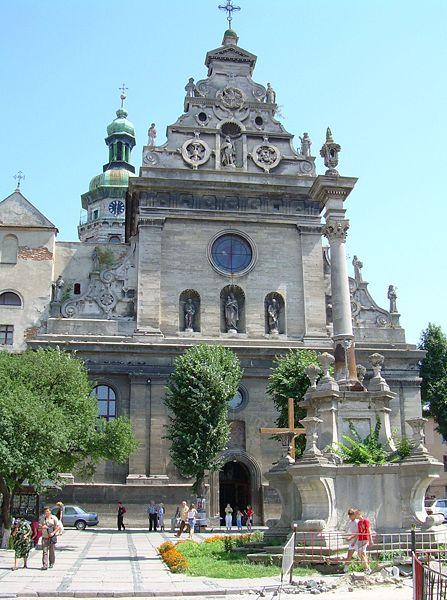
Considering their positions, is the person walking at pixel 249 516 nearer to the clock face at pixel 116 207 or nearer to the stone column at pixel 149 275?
the stone column at pixel 149 275

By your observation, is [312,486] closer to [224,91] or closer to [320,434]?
[320,434]

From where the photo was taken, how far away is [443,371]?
4562 centimetres

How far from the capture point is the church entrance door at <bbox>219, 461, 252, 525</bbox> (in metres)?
36.9

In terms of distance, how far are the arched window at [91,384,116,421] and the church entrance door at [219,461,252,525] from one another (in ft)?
20.5

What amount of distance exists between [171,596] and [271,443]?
24128 millimetres

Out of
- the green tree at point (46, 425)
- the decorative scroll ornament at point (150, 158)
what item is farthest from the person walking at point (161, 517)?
the decorative scroll ornament at point (150, 158)

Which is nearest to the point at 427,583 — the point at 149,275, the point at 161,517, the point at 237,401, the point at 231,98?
the point at 161,517

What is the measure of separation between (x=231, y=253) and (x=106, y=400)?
401 inches

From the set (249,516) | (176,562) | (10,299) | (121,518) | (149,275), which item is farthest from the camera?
(10,299)

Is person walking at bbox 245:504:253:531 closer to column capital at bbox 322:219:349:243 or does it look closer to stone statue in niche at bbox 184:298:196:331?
stone statue in niche at bbox 184:298:196:331

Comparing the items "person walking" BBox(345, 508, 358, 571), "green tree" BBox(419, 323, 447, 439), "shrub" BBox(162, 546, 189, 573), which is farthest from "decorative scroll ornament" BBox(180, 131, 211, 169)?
"person walking" BBox(345, 508, 358, 571)

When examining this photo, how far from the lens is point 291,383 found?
3216 centimetres

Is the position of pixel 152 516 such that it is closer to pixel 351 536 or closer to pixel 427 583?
pixel 351 536

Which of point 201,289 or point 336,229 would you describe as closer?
point 336,229
